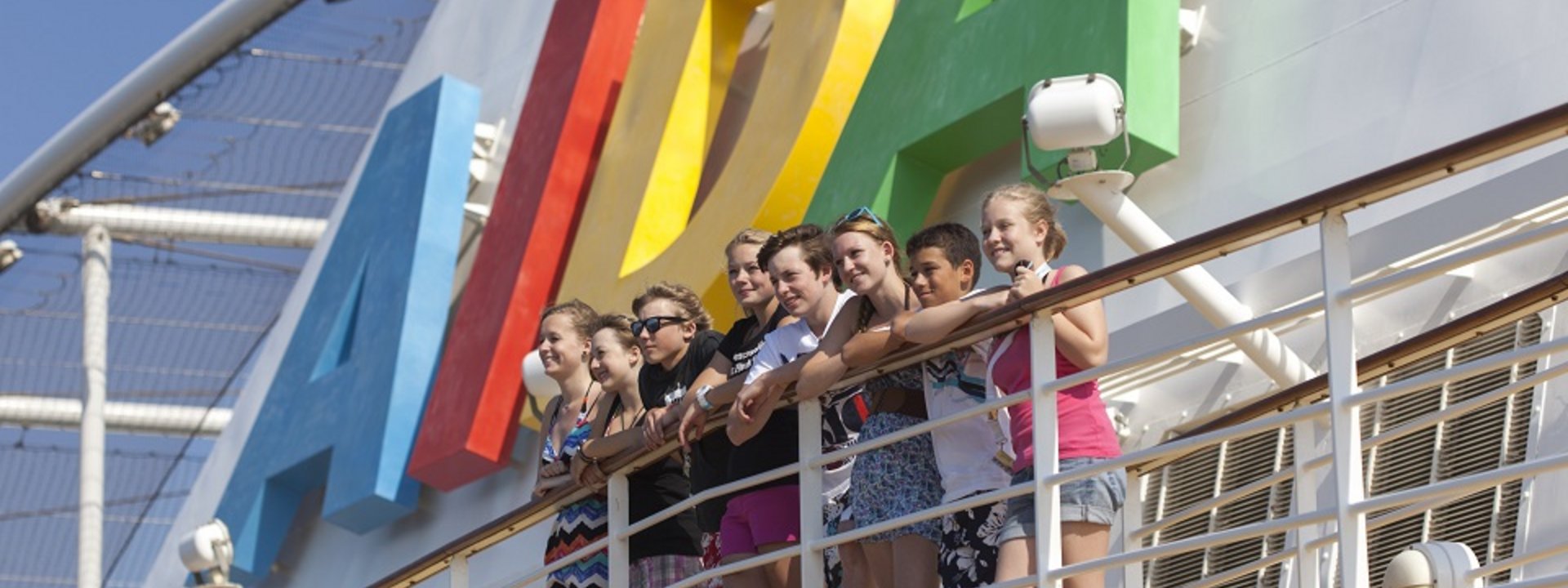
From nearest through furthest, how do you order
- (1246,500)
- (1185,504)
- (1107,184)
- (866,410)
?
(866,410) < (1107,184) < (1246,500) < (1185,504)

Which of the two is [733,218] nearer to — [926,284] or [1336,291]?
[926,284]

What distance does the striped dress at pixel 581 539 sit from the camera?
754 centimetres

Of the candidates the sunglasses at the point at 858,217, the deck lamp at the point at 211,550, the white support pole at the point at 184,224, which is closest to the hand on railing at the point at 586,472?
the sunglasses at the point at 858,217

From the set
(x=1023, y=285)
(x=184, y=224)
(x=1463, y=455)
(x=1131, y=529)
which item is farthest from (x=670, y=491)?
(x=184, y=224)

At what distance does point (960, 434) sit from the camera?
6227 millimetres

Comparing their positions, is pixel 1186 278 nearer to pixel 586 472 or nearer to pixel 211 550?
pixel 586 472

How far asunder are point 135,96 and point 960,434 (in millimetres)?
14235

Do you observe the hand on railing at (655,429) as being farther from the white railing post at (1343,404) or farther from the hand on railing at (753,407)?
the white railing post at (1343,404)

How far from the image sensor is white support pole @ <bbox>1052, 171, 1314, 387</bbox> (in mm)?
8211

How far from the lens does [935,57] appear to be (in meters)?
10.8

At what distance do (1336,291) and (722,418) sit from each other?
78.8 inches

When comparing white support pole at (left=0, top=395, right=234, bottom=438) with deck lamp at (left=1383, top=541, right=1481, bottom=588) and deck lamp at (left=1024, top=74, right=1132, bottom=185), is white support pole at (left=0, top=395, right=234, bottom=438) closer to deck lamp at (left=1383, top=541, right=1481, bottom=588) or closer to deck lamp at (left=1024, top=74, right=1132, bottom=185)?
deck lamp at (left=1024, top=74, right=1132, bottom=185)

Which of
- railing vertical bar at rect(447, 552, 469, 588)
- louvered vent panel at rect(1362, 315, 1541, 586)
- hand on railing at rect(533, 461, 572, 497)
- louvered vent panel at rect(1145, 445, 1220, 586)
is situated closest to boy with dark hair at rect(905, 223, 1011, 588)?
hand on railing at rect(533, 461, 572, 497)

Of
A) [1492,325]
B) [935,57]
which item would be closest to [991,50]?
[935,57]
